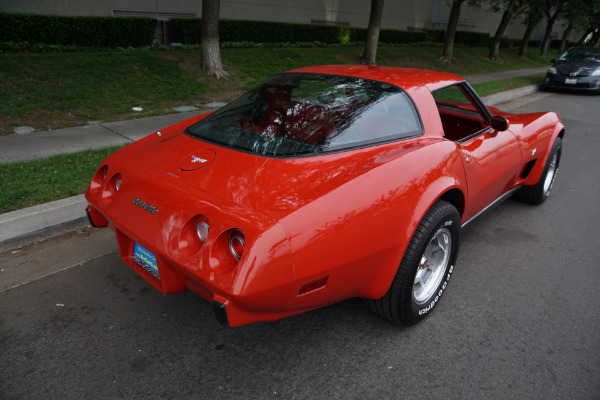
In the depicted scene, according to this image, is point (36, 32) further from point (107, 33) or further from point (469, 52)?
point (469, 52)

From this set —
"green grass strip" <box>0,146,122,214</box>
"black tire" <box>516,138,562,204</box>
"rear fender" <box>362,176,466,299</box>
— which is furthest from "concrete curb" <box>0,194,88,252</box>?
"black tire" <box>516,138,562,204</box>

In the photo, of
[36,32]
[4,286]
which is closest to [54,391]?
[4,286]

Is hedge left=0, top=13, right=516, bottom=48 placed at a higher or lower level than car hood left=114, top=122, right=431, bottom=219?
higher

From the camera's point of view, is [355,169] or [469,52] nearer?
[355,169]

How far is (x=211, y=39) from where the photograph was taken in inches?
363

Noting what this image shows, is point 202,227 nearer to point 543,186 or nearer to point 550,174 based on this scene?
point 543,186

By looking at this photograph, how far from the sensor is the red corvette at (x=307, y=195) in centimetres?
188

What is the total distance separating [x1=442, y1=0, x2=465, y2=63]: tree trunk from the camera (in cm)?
1619

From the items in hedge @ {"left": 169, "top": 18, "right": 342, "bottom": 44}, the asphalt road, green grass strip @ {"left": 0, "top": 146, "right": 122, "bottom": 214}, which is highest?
hedge @ {"left": 169, "top": 18, "right": 342, "bottom": 44}

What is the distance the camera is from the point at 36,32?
9.85m

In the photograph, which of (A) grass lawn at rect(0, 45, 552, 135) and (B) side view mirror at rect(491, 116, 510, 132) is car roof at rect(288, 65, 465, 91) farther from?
(A) grass lawn at rect(0, 45, 552, 135)

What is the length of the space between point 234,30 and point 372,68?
11905mm

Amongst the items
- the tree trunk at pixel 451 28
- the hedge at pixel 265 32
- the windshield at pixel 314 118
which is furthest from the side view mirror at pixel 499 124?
the tree trunk at pixel 451 28

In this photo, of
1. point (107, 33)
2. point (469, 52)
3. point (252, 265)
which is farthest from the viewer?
point (469, 52)
